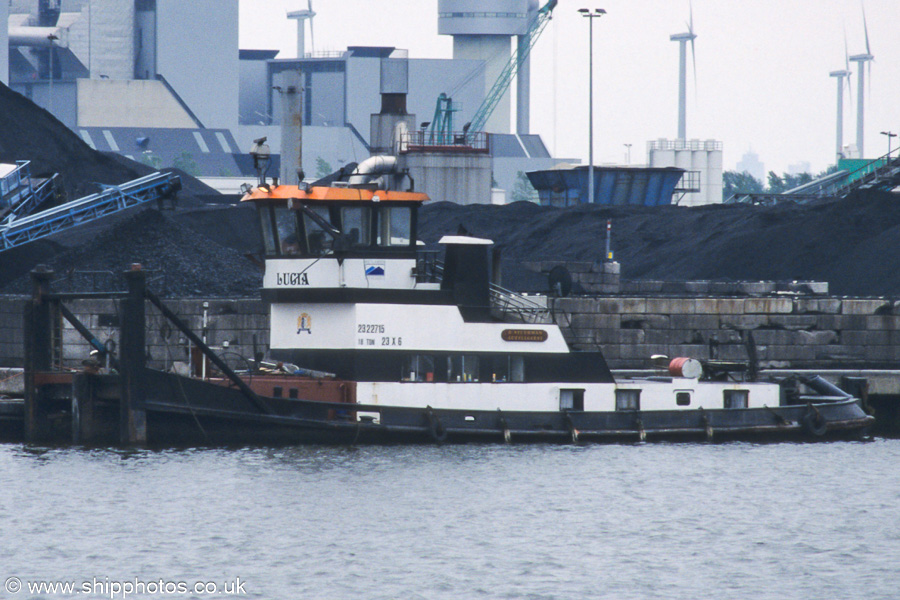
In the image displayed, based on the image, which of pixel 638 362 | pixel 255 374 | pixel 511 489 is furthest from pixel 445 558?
pixel 638 362

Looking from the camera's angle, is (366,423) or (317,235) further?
(317,235)

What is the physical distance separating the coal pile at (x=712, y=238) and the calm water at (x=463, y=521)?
23783 millimetres

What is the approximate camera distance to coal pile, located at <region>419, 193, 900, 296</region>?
56.4 meters

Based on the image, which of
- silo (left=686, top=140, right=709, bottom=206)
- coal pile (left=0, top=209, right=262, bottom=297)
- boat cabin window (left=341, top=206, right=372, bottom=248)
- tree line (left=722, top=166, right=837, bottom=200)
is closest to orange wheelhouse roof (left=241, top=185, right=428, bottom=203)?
boat cabin window (left=341, top=206, right=372, bottom=248)

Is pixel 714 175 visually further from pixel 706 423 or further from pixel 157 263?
pixel 706 423

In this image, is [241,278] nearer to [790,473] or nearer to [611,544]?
[790,473]

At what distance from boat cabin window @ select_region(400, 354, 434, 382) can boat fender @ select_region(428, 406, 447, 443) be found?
78cm

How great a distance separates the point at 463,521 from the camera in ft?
74.9

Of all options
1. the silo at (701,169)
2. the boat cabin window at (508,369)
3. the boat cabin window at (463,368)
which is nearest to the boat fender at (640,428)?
the boat cabin window at (508,369)

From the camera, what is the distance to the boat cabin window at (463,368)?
92.2 feet

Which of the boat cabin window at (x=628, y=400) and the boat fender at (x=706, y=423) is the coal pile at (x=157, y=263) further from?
the boat fender at (x=706, y=423)

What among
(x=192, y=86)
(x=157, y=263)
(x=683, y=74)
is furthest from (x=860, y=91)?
(x=157, y=263)

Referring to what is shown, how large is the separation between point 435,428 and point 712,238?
136ft

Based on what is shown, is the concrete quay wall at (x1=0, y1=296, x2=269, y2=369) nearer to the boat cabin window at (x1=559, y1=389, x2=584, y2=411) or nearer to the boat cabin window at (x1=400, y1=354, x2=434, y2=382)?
the boat cabin window at (x1=400, y1=354, x2=434, y2=382)
